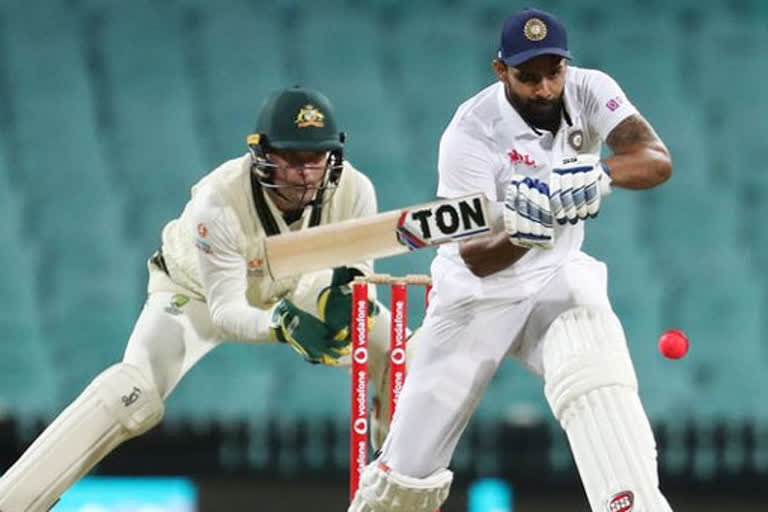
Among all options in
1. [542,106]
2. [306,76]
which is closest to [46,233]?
[306,76]

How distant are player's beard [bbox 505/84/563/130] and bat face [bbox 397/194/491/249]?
0.22 metres

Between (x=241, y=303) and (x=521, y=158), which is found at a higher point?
(x=521, y=158)

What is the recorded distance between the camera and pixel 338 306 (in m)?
3.77

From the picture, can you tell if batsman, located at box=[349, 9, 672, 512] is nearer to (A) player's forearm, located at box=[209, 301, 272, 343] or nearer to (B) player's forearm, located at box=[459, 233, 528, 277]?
(B) player's forearm, located at box=[459, 233, 528, 277]

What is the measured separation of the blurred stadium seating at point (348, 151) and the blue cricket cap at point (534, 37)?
260 centimetres

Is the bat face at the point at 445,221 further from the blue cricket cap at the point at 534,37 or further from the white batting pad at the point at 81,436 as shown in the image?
the white batting pad at the point at 81,436

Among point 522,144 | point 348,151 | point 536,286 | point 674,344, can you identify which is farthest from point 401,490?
point 348,151

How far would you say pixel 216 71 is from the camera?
21.0 ft

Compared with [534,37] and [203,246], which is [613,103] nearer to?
[534,37]

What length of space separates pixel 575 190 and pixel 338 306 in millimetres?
905

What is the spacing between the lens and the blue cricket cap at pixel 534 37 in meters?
3.17

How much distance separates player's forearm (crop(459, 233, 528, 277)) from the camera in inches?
128

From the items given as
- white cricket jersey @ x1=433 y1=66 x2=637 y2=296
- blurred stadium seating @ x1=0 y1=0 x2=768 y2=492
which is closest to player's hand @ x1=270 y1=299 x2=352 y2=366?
white cricket jersey @ x1=433 y1=66 x2=637 y2=296

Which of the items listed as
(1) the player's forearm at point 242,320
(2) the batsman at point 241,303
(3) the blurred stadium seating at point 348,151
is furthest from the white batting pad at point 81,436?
(3) the blurred stadium seating at point 348,151
